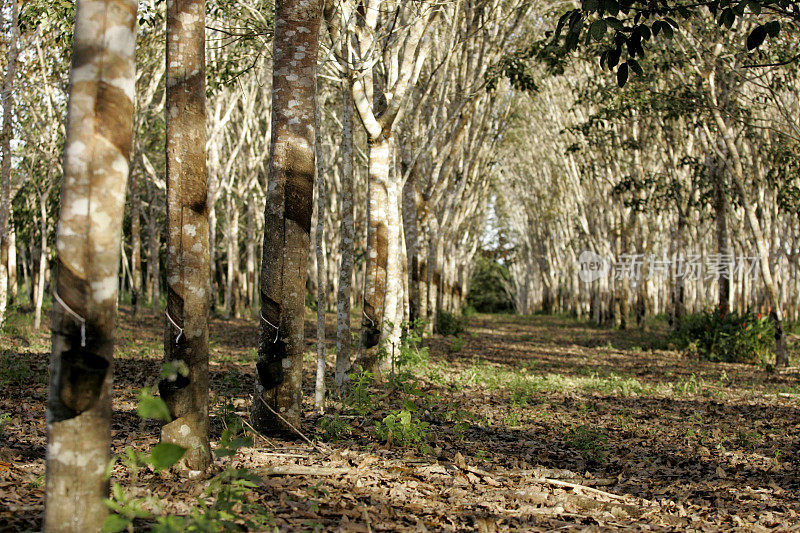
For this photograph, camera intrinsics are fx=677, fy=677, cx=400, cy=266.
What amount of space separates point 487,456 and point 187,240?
338 cm

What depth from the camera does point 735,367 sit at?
14805 millimetres

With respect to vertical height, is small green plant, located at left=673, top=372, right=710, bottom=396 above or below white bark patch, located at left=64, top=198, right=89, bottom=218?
below

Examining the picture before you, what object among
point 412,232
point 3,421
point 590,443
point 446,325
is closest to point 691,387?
point 590,443

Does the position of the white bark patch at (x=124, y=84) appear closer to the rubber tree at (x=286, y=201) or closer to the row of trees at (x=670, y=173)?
the rubber tree at (x=286, y=201)

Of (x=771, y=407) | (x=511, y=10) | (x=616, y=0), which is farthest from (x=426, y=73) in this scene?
(x=616, y=0)

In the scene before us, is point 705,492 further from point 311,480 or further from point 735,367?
point 735,367

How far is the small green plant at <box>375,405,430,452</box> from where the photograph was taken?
5711 millimetres

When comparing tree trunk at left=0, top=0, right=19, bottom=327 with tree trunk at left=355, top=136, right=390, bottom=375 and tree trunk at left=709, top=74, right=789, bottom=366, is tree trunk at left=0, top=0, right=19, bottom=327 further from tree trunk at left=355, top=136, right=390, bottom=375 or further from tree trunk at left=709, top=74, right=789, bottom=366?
tree trunk at left=709, top=74, right=789, bottom=366

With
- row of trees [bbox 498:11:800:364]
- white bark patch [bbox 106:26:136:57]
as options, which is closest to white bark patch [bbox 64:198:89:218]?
white bark patch [bbox 106:26:136:57]

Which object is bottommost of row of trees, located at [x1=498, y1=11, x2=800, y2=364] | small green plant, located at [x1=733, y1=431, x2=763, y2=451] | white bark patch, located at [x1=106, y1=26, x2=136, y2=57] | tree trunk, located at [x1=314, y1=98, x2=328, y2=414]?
small green plant, located at [x1=733, y1=431, x2=763, y2=451]

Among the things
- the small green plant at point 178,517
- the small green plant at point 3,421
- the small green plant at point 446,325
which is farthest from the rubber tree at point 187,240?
the small green plant at point 446,325

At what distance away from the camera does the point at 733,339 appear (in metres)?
15.8

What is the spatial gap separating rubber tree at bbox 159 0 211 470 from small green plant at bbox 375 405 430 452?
179 centimetres

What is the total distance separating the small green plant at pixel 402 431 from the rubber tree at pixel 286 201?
869mm
